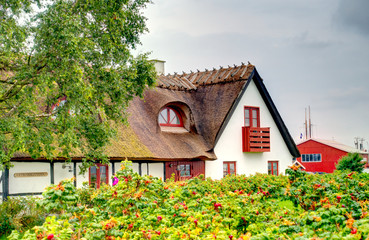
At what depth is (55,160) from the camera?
17.6 meters

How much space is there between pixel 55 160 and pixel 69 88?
4.44 metres

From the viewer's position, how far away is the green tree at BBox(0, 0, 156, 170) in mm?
13805

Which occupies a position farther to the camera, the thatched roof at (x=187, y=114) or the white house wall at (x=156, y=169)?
the white house wall at (x=156, y=169)

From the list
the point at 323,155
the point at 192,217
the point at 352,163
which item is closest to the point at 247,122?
the point at 352,163

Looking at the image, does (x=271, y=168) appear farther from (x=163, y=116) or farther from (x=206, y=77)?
(x=163, y=116)

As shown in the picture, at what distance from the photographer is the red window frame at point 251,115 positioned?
2734 centimetres

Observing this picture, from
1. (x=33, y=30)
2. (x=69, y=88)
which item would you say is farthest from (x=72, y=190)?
(x=33, y=30)

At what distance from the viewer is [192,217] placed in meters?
6.90

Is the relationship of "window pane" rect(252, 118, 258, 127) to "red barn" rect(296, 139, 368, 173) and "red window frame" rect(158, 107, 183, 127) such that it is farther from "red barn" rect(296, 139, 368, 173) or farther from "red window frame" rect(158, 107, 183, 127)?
"red barn" rect(296, 139, 368, 173)

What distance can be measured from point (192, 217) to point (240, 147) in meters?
20.1

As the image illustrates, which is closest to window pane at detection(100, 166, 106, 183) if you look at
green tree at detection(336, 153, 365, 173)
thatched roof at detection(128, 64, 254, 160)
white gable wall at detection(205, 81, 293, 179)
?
thatched roof at detection(128, 64, 254, 160)

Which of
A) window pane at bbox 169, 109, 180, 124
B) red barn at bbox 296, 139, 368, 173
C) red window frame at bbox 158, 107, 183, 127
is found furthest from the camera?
red barn at bbox 296, 139, 368, 173

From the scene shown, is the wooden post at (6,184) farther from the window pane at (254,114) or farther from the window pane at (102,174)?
the window pane at (254,114)

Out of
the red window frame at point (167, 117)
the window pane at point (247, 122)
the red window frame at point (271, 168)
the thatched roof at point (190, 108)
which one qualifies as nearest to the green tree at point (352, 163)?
the red window frame at point (271, 168)
